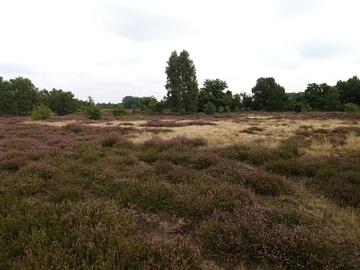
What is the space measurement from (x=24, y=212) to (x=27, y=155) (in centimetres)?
504

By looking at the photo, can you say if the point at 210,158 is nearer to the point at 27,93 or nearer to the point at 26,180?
the point at 26,180

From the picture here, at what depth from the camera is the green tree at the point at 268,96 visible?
70669mm

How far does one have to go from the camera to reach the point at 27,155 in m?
8.43

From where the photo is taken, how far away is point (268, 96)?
7544cm

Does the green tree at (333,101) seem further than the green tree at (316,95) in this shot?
No

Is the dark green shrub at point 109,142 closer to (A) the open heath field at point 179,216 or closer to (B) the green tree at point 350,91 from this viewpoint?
(A) the open heath field at point 179,216

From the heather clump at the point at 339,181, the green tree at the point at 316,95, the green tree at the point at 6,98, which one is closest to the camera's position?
the heather clump at the point at 339,181

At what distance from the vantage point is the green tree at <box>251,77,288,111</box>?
70.7m

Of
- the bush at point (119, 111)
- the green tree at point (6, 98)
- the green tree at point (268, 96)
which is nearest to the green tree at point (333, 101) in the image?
the green tree at point (268, 96)

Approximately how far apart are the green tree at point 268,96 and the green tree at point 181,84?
30.3 metres

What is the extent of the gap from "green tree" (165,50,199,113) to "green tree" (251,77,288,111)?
30277mm

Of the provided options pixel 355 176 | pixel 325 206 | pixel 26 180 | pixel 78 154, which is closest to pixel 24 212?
pixel 26 180

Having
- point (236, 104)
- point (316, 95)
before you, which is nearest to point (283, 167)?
point (236, 104)

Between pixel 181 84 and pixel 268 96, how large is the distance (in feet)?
119
